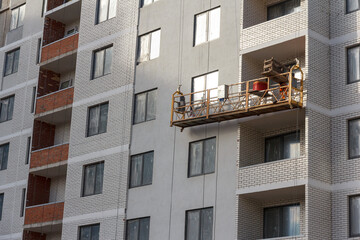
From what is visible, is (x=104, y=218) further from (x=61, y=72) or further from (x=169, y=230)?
(x=61, y=72)

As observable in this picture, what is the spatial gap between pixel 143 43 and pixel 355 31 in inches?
481

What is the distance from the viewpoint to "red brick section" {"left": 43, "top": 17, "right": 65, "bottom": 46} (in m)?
47.7

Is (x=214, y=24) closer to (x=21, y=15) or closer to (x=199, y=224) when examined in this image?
(x=199, y=224)

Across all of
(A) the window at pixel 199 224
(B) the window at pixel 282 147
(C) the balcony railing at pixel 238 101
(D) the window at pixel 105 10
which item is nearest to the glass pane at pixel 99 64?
(D) the window at pixel 105 10

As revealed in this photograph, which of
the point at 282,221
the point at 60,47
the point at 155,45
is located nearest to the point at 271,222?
the point at 282,221

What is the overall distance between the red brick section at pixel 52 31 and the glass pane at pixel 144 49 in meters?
9.93

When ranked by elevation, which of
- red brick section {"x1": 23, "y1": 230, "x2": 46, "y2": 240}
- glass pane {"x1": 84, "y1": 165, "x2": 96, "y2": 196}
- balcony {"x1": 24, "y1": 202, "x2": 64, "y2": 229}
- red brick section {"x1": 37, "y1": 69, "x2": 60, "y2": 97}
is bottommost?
red brick section {"x1": 23, "y1": 230, "x2": 46, "y2": 240}

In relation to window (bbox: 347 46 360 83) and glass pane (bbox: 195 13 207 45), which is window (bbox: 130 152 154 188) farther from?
window (bbox: 347 46 360 83)

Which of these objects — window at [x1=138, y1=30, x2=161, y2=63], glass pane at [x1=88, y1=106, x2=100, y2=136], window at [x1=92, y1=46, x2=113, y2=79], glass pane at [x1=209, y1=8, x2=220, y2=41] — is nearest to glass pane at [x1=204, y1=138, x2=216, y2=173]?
glass pane at [x1=209, y1=8, x2=220, y2=41]

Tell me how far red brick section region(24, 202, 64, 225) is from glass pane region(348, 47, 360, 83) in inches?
710

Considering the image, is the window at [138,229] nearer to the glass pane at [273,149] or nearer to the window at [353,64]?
the glass pane at [273,149]

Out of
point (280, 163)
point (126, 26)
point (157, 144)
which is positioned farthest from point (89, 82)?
point (280, 163)

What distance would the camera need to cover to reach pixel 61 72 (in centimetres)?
4762

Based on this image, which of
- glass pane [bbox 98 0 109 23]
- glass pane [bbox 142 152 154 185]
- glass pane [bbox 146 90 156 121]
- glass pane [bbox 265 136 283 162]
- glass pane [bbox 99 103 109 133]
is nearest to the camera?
glass pane [bbox 265 136 283 162]
